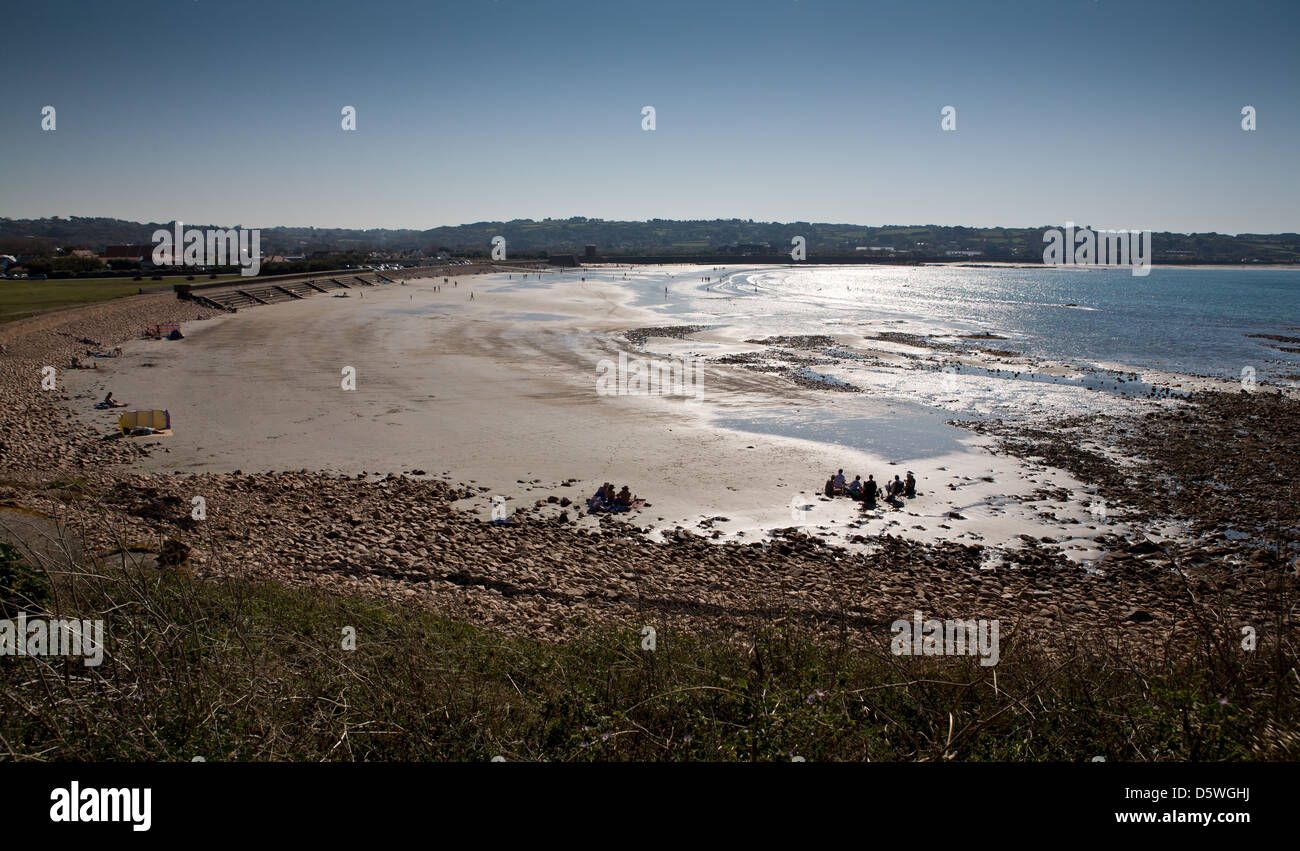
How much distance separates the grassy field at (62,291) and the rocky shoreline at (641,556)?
3171 centimetres

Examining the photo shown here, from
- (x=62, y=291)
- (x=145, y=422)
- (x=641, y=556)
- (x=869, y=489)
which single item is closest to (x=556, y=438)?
(x=641, y=556)

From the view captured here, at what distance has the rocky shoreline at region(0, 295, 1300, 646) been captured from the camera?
10906 millimetres

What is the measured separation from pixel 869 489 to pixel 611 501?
20.9ft

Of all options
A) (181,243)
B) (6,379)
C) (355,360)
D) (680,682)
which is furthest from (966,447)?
(181,243)

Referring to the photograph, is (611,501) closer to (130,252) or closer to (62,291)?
(62,291)

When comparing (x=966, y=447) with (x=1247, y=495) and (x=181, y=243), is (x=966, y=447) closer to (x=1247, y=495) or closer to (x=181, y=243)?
(x=1247, y=495)

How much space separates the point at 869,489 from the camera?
55.1 feet

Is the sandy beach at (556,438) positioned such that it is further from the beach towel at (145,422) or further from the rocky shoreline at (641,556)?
the rocky shoreline at (641,556)

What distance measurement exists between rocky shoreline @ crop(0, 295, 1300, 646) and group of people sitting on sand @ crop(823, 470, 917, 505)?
2199 millimetres

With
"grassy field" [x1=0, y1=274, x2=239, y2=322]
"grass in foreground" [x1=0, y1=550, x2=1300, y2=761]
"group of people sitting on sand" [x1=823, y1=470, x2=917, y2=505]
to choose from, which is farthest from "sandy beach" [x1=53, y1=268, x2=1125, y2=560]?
"grassy field" [x1=0, y1=274, x2=239, y2=322]

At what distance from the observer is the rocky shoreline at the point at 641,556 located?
1091 cm
